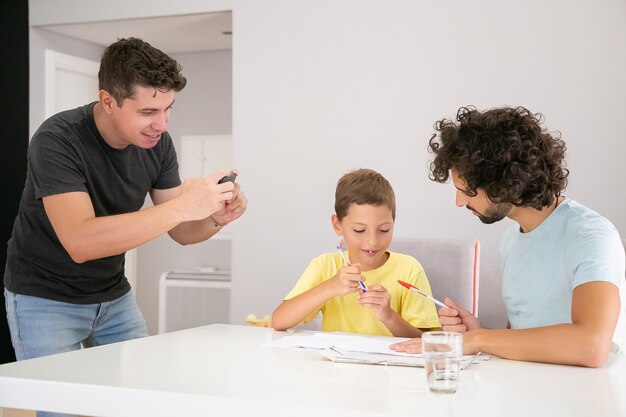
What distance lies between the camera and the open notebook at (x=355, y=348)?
5.58 feet

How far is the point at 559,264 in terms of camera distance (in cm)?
195

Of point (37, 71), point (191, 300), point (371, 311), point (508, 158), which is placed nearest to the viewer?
point (508, 158)

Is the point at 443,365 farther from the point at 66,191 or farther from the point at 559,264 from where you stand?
the point at 66,191

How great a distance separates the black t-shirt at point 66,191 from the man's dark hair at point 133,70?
148mm

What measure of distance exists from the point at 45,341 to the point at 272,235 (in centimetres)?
250

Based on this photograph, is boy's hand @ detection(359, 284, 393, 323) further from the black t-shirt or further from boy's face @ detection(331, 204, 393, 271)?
the black t-shirt

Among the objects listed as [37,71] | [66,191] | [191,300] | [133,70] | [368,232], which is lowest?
[191,300]

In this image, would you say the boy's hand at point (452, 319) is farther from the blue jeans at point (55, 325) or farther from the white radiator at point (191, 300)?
the white radiator at point (191, 300)

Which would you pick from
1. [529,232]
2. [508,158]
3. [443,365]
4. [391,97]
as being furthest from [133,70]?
[391,97]

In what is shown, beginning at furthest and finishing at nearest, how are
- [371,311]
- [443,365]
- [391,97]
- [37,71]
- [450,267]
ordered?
1. [37,71]
2. [391,97]
3. [450,267]
4. [371,311]
5. [443,365]

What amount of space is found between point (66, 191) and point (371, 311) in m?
0.92

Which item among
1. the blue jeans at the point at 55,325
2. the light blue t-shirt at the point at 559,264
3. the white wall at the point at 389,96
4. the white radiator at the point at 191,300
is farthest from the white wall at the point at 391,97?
the blue jeans at the point at 55,325

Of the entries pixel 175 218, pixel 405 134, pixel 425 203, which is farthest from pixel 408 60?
pixel 175 218

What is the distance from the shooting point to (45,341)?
214 centimetres
